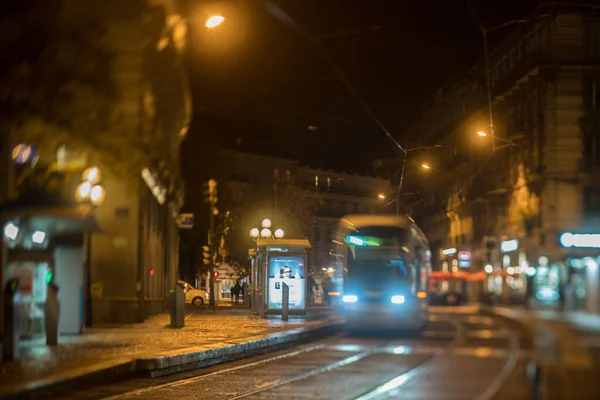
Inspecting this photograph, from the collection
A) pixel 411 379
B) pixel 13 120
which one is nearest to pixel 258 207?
pixel 411 379

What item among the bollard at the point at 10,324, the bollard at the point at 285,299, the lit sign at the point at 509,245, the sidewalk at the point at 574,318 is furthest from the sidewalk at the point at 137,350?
the sidewalk at the point at 574,318

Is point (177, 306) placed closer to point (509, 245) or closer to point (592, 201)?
point (592, 201)

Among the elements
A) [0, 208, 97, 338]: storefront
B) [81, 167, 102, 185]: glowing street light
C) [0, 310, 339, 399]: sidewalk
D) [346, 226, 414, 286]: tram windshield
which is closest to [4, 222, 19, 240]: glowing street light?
[0, 208, 97, 338]: storefront

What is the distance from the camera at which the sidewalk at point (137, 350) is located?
15.0 m

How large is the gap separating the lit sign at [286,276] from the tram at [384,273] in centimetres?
698

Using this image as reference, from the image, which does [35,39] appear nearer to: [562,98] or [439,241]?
A: [562,98]

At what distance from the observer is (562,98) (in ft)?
42.1

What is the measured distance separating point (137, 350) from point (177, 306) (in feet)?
27.4

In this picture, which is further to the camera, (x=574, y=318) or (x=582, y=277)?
(x=582, y=277)

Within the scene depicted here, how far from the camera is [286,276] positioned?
33.8 meters

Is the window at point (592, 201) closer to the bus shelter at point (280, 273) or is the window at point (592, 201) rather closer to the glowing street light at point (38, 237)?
the glowing street light at point (38, 237)

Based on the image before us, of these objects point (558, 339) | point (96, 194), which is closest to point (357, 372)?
point (558, 339)

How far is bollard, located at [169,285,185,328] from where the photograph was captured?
2762cm

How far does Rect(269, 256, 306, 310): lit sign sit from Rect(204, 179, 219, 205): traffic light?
33.8 ft
